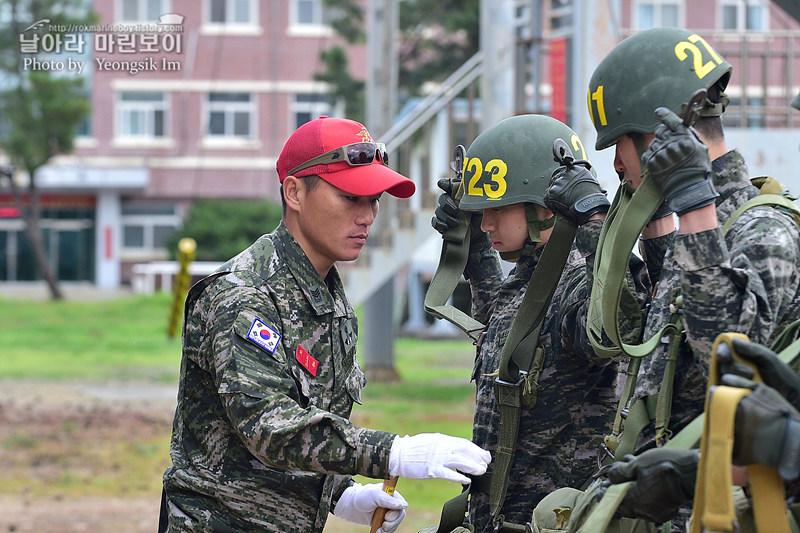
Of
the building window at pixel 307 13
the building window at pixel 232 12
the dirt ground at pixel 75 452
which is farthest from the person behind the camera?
the building window at pixel 307 13

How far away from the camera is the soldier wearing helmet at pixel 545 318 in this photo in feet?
10.4

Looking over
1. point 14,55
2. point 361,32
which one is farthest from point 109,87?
point 361,32

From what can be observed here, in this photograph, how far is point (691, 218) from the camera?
2.48 meters

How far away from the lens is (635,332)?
10.1ft

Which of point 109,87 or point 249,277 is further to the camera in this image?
point 109,87

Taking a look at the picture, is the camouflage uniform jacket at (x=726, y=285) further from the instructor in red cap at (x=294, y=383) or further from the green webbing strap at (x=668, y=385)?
the instructor in red cap at (x=294, y=383)

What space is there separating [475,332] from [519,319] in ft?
1.38

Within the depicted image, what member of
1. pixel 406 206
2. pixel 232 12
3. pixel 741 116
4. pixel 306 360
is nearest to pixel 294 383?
pixel 306 360

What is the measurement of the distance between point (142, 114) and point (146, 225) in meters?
3.72

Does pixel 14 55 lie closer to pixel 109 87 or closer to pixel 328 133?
pixel 109 87

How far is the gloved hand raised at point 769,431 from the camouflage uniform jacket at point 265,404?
110 centimetres

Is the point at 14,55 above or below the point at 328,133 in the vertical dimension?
above

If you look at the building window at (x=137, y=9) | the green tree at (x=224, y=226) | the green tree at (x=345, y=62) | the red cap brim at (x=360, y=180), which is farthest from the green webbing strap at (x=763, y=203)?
the building window at (x=137, y=9)

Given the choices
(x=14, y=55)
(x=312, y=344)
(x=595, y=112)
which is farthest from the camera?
(x=14, y=55)
